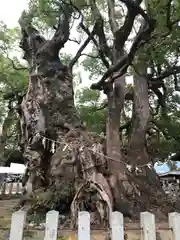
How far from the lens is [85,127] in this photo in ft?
22.2

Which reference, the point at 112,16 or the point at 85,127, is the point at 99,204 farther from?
the point at 112,16

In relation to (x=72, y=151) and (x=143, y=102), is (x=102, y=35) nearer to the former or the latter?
(x=143, y=102)

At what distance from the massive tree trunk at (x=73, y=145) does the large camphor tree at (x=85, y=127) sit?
21 mm

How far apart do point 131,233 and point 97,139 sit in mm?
2931

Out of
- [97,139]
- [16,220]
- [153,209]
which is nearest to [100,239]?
[16,220]

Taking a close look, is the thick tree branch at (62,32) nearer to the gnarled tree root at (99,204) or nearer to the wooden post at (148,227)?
the gnarled tree root at (99,204)

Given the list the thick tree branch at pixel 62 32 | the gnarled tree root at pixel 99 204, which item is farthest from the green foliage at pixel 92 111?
the gnarled tree root at pixel 99 204

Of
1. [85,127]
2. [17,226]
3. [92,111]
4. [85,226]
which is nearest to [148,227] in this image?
[85,226]

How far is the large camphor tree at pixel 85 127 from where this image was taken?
494 centimetres

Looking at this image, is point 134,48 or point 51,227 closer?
point 51,227

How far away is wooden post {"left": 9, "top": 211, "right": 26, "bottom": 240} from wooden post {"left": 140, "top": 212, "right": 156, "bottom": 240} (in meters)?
1.11

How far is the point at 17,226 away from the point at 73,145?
321cm

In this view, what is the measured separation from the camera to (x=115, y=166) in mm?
5621

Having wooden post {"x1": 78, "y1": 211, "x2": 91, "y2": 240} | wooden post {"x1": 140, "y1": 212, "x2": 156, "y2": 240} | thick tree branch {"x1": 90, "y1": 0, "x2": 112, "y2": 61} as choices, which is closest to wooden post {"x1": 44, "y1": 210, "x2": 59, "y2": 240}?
wooden post {"x1": 78, "y1": 211, "x2": 91, "y2": 240}
